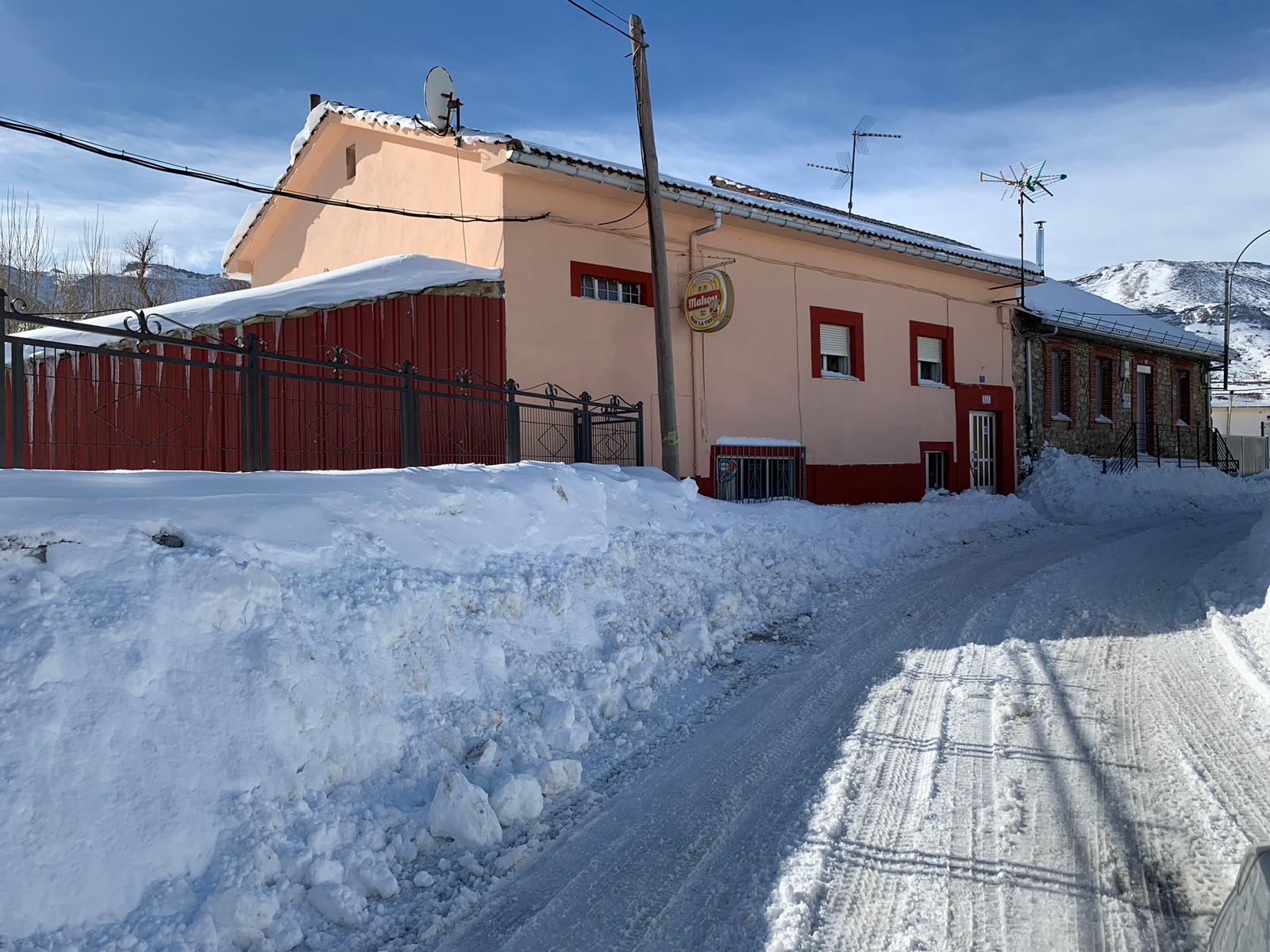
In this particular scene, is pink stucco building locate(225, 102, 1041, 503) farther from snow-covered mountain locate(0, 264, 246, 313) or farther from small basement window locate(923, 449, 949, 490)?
snow-covered mountain locate(0, 264, 246, 313)

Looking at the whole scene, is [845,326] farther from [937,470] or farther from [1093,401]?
[1093,401]

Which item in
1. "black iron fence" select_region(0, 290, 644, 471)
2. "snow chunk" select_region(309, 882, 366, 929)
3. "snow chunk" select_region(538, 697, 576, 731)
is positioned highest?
"black iron fence" select_region(0, 290, 644, 471)

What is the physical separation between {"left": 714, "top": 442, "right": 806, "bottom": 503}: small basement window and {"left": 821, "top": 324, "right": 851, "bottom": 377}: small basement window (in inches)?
73.7

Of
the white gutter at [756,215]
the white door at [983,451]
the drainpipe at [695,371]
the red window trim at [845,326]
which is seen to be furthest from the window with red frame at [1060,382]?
the drainpipe at [695,371]

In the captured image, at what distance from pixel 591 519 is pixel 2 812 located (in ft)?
16.5

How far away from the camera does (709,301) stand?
12.1 m

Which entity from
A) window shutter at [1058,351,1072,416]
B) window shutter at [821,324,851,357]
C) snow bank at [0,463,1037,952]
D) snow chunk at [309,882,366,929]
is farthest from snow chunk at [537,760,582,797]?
window shutter at [1058,351,1072,416]

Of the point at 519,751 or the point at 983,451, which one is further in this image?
the point at 983,451

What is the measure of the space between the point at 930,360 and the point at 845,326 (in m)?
2.93

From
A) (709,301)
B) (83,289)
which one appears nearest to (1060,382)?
(709,301)

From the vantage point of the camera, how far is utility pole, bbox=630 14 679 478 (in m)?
10.5

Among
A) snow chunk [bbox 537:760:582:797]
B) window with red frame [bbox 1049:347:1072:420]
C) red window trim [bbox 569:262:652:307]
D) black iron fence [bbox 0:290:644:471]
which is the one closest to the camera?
snow chunk [bbox 537:760:582:797]

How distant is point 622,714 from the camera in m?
5.11

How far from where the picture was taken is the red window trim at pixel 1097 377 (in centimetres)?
2089
